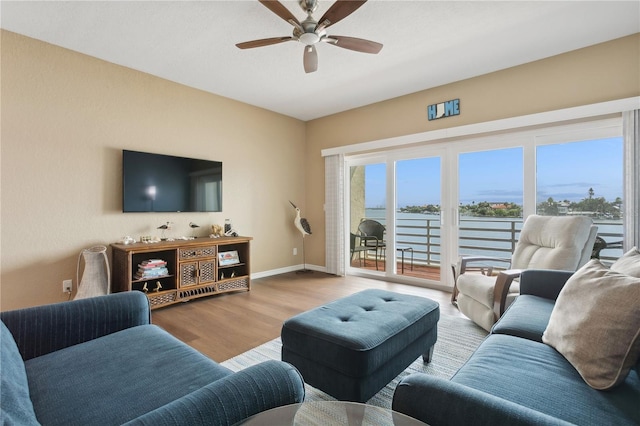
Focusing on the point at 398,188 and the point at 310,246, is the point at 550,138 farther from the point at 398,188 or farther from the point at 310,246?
the point at 310,246

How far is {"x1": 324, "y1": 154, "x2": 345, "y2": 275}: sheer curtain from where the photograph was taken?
5008mm

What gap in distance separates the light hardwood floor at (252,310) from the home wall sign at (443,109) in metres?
2.29

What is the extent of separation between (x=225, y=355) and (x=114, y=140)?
2709 millimetres

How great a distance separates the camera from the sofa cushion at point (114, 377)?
978 millimetres

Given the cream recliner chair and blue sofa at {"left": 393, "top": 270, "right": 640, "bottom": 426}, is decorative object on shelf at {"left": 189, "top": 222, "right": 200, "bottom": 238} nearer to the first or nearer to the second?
the cream recliner chair

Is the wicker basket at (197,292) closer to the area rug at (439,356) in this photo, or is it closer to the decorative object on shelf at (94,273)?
the decorative object on shelf at (94,273)

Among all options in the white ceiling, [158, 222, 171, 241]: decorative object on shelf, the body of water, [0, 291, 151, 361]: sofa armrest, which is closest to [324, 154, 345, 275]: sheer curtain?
the body of water

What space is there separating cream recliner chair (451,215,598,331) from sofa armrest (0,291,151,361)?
100.0 inches

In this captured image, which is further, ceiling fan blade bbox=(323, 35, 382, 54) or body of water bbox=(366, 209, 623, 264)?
body of water bbox=(366, 209, 623, 264)

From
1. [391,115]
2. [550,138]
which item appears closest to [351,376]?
[550,138]

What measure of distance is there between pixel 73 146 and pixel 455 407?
390 centimetres

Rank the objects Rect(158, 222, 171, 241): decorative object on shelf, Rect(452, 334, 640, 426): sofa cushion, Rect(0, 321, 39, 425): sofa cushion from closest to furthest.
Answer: Rect(0, 321, 39, 425): sofa cushion
Rect(452, 334, 640, 426): sofa cushion
Rect(158, 222, 171, 241): decorative object on shelf

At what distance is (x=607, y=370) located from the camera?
3.44ft

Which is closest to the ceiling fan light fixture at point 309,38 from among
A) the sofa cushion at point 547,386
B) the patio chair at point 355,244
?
the sofa cushion at point 547,386
